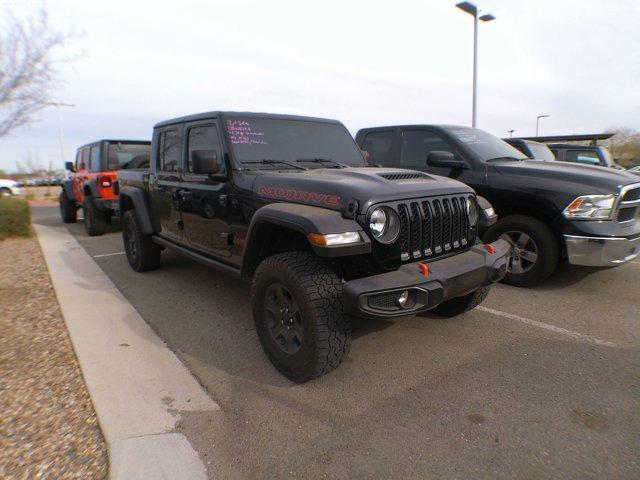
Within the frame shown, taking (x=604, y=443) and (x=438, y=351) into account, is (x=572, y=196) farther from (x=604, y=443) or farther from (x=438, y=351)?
(x=604, y=443)

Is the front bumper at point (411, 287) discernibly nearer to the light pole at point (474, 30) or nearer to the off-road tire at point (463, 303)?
the off-road tire at point (463, 303)

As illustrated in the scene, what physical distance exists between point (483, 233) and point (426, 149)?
4.69ft

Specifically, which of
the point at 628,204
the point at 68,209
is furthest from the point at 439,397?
the point at 68,209

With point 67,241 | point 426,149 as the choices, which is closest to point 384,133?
point 426,149

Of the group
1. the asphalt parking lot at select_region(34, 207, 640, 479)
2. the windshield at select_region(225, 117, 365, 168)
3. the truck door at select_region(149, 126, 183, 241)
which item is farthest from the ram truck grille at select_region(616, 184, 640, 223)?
the truck door at select_region(149, 126, 183, 241)

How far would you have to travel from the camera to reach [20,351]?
3.20 metres

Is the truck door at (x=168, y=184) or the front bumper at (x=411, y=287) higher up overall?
the truck door at (x=168, y=184)

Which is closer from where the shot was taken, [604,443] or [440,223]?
[604,443]

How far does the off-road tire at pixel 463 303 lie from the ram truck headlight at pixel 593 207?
1.40 meters

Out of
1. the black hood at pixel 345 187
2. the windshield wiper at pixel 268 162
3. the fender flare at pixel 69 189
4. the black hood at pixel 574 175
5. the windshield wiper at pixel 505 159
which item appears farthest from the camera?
the fender flare at pixel 69 189

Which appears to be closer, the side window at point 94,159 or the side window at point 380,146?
the side window at point 380,146

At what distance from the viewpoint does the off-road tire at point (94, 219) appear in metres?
8.47

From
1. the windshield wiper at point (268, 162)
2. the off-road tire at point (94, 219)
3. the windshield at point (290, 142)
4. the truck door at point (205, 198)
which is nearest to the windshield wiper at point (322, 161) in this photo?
the windshield at point (290, 142)

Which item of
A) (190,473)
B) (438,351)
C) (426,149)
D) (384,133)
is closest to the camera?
(190,473)
